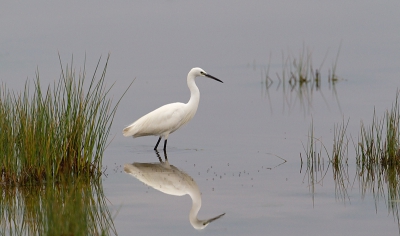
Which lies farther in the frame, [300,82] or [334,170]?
[300,82]

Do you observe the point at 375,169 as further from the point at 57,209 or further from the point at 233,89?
the point at 233,89

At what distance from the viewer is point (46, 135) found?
822 centimetres

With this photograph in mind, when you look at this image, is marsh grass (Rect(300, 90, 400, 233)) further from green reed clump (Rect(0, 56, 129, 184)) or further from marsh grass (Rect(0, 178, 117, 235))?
green reed clump (Rect(0, 56, 129, 184))

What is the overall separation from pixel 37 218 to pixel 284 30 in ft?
68.7

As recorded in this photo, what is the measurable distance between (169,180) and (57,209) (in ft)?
9.77

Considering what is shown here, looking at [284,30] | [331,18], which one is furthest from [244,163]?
[331,18]

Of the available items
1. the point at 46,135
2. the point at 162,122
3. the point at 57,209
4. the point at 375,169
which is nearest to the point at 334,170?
the point at 375,169

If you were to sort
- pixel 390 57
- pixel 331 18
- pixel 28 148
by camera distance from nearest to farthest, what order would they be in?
pixel 28 148, pixel 390 57, pixel 331 18

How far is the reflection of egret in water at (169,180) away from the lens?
7.74 meters

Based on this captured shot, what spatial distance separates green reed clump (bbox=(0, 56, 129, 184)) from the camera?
815cm

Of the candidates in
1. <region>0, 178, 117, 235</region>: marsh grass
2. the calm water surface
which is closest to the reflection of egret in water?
the calm water surface

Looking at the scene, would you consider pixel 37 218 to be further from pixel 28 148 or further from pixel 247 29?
pixel 247 29

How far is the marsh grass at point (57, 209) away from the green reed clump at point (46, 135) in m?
0.18

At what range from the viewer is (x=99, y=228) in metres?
6.87
